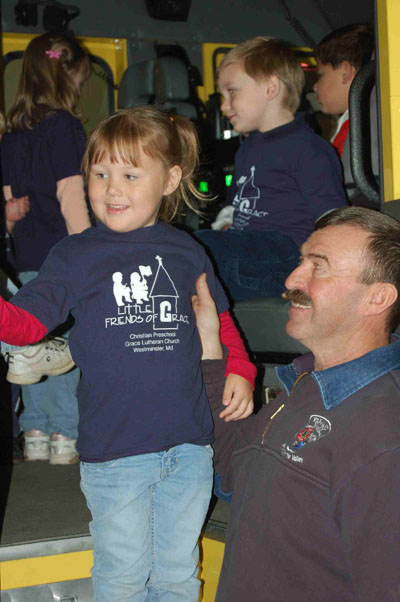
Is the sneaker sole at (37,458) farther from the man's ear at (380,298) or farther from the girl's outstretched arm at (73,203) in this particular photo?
the man's ear at (380,298)

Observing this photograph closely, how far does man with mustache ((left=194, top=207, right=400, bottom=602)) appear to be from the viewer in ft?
3.76

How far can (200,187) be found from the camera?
4.00m

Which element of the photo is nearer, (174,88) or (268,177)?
(268,177)

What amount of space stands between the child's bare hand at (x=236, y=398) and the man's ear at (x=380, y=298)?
43 cm

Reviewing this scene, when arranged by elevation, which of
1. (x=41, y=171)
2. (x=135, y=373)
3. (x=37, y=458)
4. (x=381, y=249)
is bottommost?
(x=37, y=458)

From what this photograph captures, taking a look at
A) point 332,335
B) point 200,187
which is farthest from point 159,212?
point 200,187

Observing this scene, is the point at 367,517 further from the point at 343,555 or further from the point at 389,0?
the point at 389,0

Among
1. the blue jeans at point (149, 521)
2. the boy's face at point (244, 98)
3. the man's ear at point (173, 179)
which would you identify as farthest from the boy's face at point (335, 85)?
the blue jeans at point (149, 521)

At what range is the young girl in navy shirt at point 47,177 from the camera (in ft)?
8.49

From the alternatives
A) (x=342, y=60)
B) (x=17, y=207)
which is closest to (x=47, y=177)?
(x=17, y=207)

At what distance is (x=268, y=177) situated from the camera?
256 cm

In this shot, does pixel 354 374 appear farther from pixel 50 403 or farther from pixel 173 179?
pixel 50 403

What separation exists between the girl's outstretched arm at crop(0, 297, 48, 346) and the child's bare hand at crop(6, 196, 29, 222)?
1.30 m

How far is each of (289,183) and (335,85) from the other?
3.27 ft
